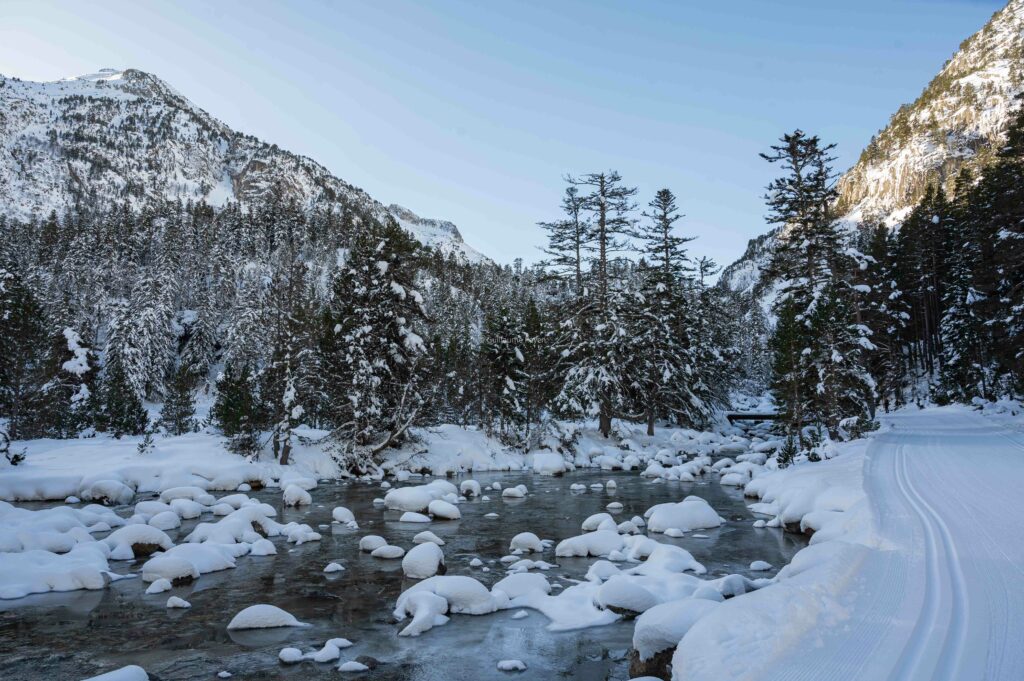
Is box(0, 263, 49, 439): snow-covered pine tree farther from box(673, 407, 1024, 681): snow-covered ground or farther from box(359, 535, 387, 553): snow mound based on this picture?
box(673, 407, 1024, 681): snow-covered ground

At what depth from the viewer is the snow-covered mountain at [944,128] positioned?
124m

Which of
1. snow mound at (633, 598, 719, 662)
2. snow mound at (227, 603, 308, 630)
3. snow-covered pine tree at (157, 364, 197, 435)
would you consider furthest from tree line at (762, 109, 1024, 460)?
snow-covered pine tree at (157, 364, 197, 435)

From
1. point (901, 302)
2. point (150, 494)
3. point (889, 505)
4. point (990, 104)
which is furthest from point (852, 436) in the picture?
point (990, 104)

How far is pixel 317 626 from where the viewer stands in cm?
885

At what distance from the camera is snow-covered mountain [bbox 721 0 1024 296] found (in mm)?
124312

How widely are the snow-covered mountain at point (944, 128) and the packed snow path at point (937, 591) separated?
116m

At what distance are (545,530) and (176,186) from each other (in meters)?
213

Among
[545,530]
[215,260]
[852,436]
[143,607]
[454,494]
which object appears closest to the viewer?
[143,607]

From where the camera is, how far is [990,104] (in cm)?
12875

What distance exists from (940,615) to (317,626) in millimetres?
7819

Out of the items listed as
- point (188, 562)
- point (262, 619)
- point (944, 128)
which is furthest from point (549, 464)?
point (944, 128)

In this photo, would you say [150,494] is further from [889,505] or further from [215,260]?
[215,260]

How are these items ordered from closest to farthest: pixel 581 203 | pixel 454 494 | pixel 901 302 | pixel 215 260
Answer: pixel 454 494, pixel 581 203, pixel 901 302, pixel 215 260

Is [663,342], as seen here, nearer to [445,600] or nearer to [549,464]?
[549,464]
